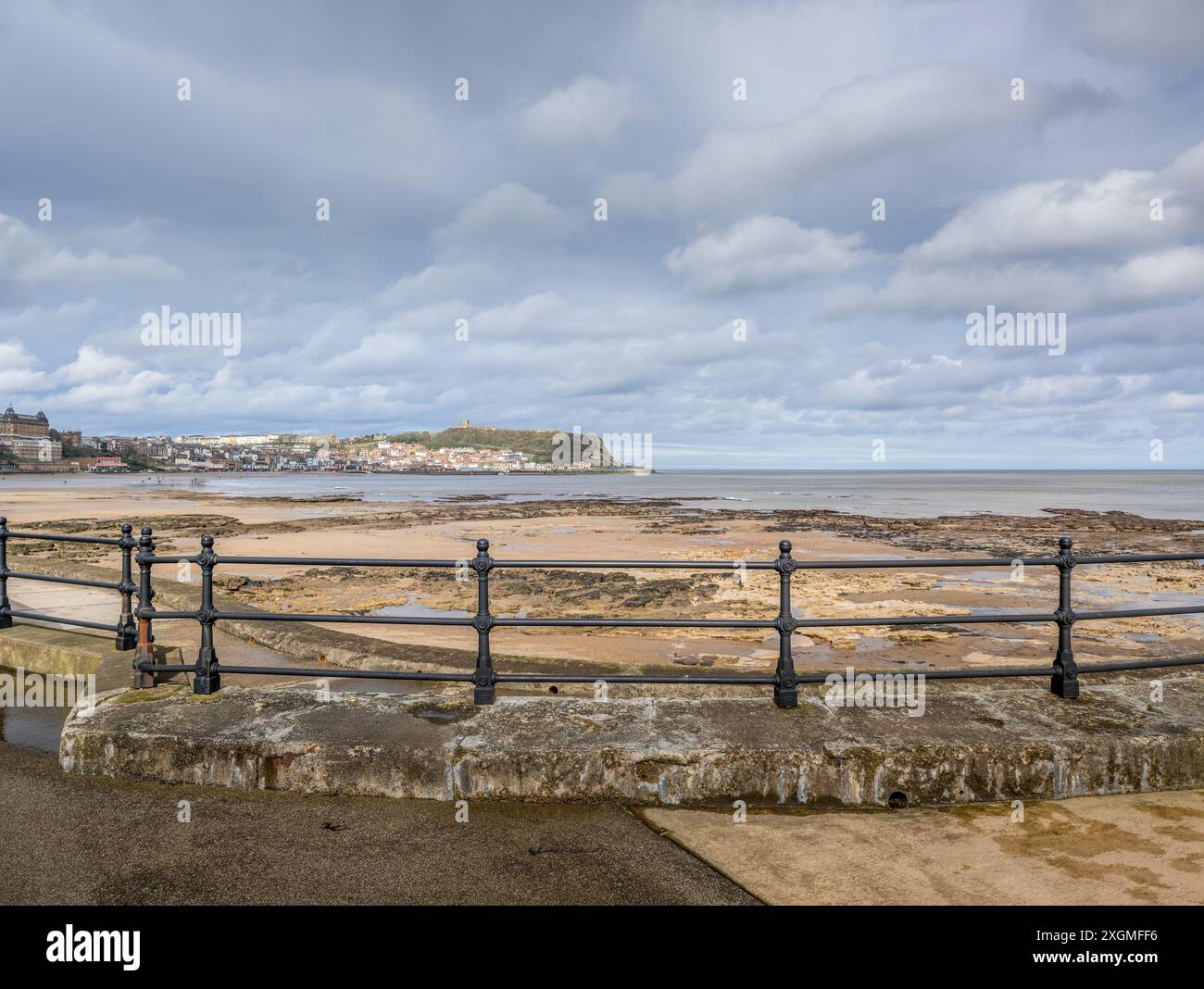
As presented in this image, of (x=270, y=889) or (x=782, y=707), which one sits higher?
(x=782, y=707)

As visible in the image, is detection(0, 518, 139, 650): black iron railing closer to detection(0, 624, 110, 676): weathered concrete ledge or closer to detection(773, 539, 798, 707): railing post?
detection(0, 624, 110, 676): weathered concrete ledge

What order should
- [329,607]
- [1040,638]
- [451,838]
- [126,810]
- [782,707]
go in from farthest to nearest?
[329,607], [1040,638], [782,707], [126,810], [451,838]

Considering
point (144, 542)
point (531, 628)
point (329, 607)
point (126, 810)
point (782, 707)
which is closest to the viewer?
point (126, 810)

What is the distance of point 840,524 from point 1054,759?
32.8 meters

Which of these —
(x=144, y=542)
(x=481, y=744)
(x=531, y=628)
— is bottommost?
(x=531, y=628)

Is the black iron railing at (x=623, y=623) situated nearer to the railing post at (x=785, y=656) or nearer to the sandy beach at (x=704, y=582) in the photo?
the railing post at (x=785, y=656)

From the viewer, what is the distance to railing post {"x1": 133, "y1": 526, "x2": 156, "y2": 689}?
17.3 ft

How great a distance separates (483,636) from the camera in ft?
16.4

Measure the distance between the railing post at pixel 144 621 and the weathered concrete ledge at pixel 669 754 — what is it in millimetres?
643

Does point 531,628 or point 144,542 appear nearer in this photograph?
point 144,542

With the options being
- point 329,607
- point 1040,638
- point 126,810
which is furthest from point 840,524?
point 126,810

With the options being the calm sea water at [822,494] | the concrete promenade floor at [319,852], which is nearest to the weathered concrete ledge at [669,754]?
the concrete promenade floor at [319,852]
